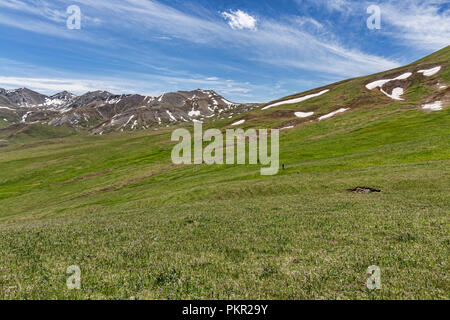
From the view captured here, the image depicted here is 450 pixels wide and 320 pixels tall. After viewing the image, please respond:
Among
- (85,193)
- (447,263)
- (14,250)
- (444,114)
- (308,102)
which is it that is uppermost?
(308,102)

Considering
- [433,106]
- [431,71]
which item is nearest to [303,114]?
[433,106]

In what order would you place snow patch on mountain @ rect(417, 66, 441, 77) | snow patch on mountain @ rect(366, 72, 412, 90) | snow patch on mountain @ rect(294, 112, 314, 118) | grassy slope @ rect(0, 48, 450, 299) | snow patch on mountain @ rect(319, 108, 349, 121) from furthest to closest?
snow patch on mountain @ rect(366, 72, 412, 90) → snow patch on mountain @ rect(294, 112, 314, 118) → snow patch on mountain @ rect(417, 66, 441, 77) → snow patch on mountain @ rect(319, 108, 349, 121) → grassy slope @ rect(0, 48, 450, 299)

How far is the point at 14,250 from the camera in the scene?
1314 centimetres

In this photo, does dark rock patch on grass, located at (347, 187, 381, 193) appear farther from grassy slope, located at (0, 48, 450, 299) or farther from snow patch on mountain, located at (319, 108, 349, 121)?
snow patch on mountain, located at (319, 108, 349, 121)

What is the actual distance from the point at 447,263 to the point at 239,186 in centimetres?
3619

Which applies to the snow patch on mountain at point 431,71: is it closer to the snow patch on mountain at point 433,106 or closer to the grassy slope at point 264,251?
the snow patch on mountain at point 433,106

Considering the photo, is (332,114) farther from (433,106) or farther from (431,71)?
(431,71)

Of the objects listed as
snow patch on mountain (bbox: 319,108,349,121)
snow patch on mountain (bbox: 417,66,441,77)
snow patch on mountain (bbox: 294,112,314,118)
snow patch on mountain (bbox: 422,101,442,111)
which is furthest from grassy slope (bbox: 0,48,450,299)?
snow patch on mountain (bbox: 417,66,441,77)

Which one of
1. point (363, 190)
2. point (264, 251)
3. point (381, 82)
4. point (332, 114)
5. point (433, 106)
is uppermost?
point (381, 82)

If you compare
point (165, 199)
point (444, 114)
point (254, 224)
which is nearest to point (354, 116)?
point (444, 114)

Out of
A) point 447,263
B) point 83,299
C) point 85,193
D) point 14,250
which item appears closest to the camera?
point 83,299

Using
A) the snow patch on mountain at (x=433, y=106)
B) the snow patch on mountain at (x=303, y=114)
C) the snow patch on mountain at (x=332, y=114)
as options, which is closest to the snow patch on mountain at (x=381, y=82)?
the snow patch on mountain at (x=332, y=114)

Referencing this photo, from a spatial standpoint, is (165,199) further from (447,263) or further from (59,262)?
(447,263)
